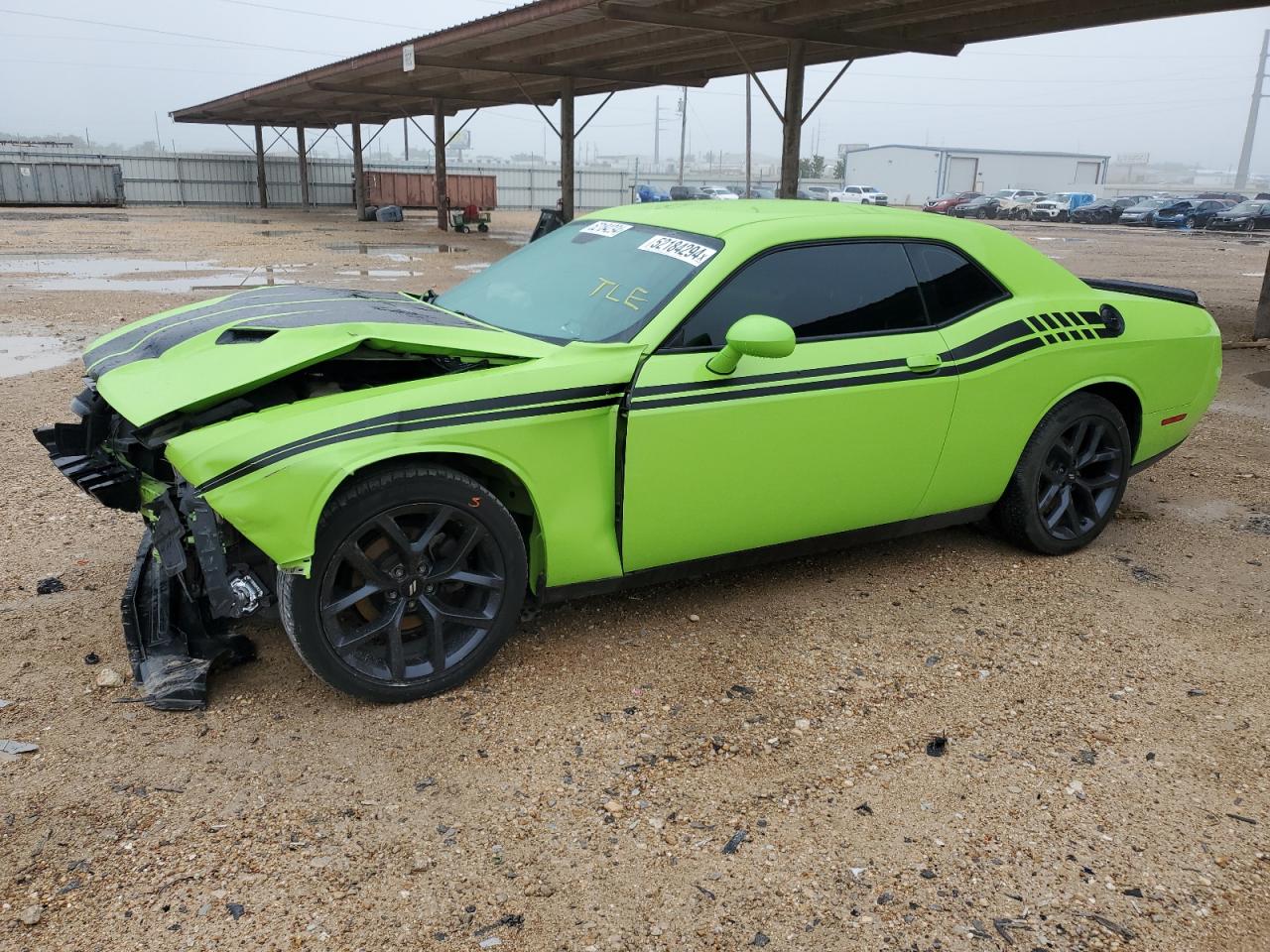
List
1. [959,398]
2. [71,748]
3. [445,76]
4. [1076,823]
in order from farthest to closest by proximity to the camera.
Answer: [445,76] → [959,398] → [71,748] → [1076,823]

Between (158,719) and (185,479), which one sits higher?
(185,479)

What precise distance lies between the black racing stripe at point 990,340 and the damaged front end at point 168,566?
9.01 ft

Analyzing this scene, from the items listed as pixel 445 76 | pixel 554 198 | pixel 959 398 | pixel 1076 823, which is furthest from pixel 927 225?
pixel 554 198

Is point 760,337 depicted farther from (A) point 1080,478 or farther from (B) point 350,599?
(A) point 1080,478

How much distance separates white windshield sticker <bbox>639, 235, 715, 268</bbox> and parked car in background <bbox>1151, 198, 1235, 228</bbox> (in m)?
46.1

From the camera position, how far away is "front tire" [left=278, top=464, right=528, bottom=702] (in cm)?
290

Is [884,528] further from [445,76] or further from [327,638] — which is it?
[445,76]

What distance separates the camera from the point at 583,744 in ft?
9.87

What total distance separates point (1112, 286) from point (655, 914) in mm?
4046

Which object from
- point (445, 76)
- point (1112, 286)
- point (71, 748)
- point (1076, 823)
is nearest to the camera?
point (1076, 823)

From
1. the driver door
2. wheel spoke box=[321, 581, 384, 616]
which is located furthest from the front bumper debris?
the driver door

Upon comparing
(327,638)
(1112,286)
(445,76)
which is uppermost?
(445,76)

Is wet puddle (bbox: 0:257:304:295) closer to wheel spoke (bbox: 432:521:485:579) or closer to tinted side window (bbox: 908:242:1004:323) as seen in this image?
tinted side window (bbox: 908:242:1004:323)

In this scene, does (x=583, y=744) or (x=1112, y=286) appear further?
(x=1112, y=286)
